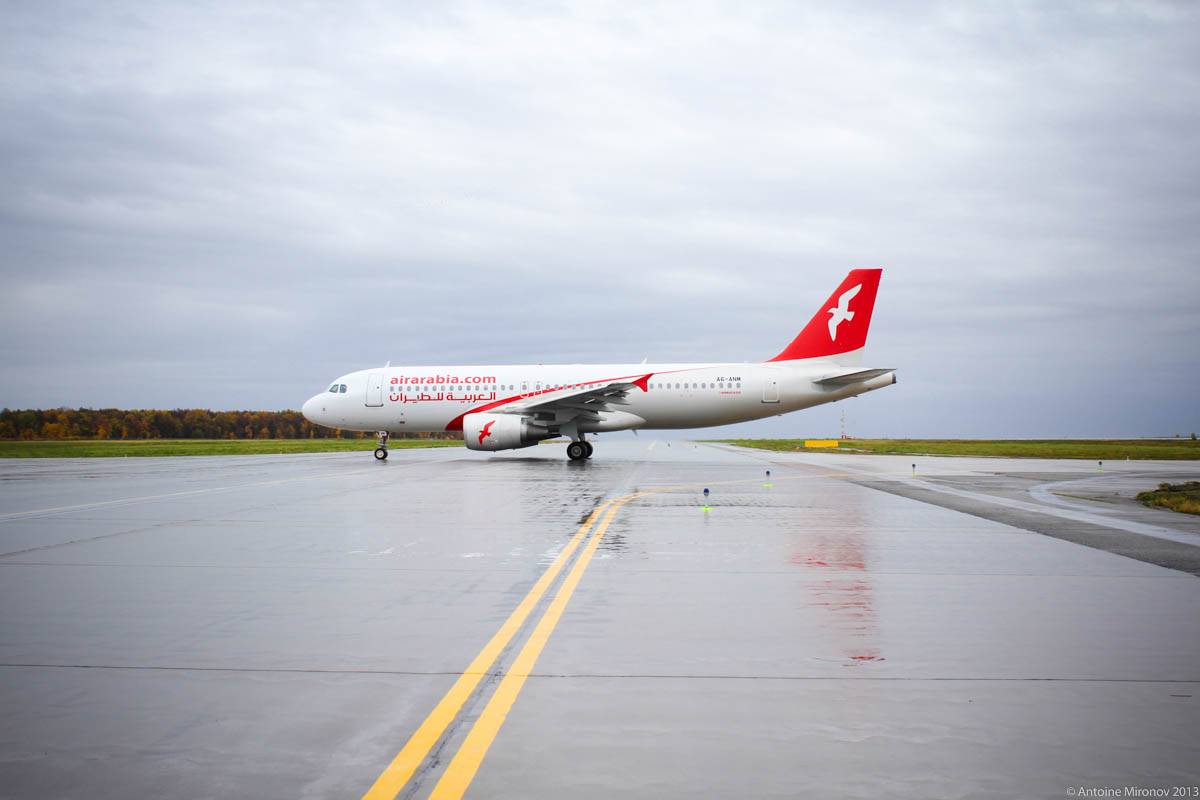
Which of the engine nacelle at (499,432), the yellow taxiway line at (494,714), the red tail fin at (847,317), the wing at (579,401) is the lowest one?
the yellow taxiway line at (494,714)

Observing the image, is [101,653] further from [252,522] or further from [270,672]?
[252,522]

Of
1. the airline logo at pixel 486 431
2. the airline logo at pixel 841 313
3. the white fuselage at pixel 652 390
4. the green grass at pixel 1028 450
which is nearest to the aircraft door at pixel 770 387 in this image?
the white fuselage at pixel 652 390

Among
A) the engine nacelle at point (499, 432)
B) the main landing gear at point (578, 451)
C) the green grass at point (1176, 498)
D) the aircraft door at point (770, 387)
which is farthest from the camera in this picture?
the aircraft door at point (770, 387)

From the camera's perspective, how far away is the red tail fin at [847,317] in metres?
35.7

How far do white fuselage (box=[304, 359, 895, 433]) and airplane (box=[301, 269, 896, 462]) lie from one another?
0.04 meters

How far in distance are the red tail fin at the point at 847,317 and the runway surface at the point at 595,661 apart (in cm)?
2366

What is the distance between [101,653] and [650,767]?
3.82m

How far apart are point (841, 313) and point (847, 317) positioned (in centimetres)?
28

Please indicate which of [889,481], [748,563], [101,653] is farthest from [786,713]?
[889,481]

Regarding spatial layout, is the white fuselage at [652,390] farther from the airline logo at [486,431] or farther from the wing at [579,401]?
the airline logo at [486,431]

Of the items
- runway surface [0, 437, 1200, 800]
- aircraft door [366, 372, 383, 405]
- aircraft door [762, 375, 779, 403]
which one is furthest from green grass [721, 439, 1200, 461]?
runway surface [0, 437, 1200, 800]

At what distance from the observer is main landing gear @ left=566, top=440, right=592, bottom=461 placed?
33.8 metres

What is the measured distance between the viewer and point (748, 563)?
9.46 metres

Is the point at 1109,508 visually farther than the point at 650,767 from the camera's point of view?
Yes
